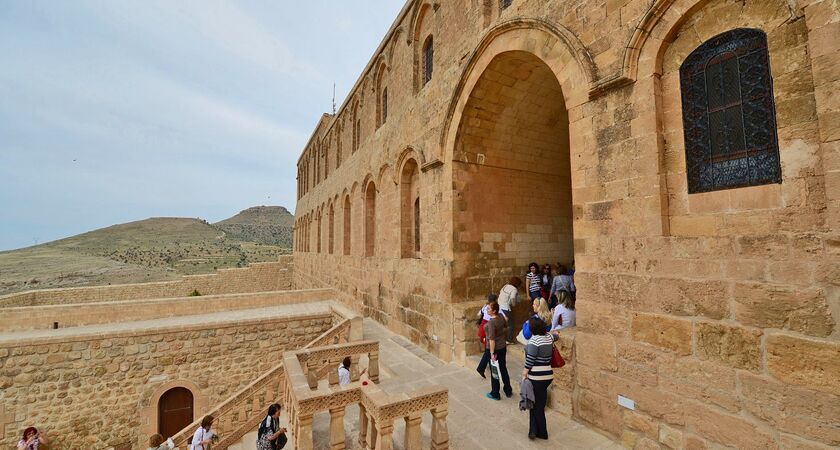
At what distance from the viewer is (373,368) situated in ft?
21.2

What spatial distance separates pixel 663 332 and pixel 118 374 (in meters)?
12.5

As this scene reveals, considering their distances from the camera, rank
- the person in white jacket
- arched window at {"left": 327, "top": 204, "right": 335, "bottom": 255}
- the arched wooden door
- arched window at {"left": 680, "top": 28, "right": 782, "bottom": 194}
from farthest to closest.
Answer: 1. arched window at {"left": 327, "top": 204, "right": 335, "bottom": 255}
2. the arched wooden door
3. the person in white jacket
4. arched window at {"left": 680, "top": 28, "right": 782, "bottom": 194}

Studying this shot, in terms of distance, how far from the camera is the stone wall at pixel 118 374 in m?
8.95

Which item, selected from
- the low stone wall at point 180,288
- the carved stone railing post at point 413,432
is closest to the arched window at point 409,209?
the carved stone railing post at point 413,432

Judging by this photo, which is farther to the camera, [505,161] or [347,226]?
[347,226]

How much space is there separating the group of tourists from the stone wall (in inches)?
297

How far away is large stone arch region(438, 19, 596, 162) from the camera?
15.3ft

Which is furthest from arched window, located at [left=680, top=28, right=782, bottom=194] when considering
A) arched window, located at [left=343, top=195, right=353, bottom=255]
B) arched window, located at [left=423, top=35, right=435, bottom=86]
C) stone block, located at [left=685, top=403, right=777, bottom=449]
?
arched window, located at [left=343, top=195, right=353, bottom=255]

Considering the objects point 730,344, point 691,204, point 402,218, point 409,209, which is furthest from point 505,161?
point 730,344

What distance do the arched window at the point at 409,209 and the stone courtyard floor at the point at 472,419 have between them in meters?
3.34

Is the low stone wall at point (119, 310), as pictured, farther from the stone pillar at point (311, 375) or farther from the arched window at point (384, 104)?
the stone pillar at point (311, 375)

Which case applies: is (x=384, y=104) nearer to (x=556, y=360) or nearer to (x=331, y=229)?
(x=331, y=229)

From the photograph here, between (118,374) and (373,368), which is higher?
(373,368)

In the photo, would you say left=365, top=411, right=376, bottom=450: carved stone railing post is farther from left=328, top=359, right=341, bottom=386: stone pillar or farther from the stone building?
the stone building
